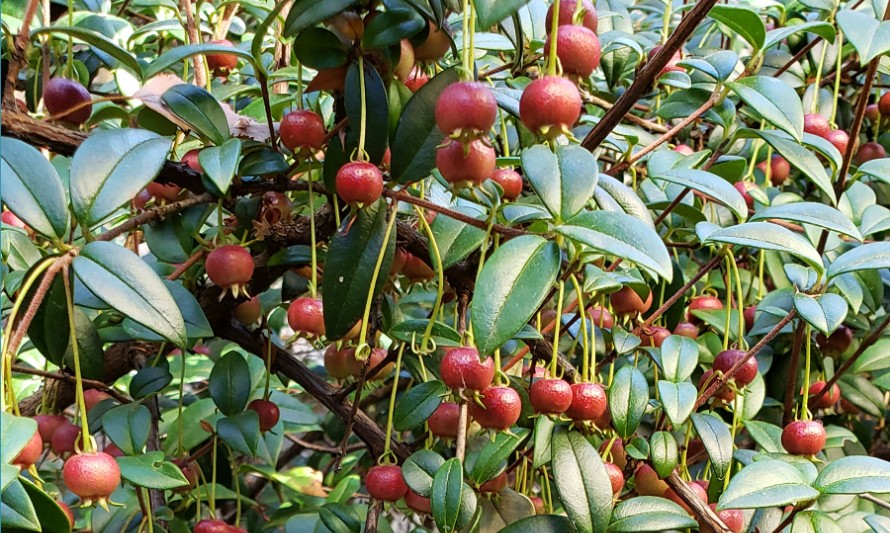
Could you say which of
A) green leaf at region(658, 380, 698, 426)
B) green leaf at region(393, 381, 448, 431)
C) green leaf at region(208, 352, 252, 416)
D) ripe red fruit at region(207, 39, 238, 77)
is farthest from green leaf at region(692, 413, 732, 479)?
ripe red fruit at region(207, 39, 238, 77)

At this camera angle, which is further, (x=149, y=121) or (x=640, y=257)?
(x=149, y=121)

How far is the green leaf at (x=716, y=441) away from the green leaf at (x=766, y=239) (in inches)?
7.8

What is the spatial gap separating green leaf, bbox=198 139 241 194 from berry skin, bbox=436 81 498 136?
20cm

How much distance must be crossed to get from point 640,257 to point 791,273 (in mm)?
412

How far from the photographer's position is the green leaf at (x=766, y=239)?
0.75 meters

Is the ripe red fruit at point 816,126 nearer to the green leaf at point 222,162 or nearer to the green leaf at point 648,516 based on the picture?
the green leaf at point 648,516

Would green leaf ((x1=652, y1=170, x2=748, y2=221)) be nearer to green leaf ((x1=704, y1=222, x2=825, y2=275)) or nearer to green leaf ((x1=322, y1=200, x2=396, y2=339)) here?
green leaf ((x1=704, y1=222, x2=825, y2=275))

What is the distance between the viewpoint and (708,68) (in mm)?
905

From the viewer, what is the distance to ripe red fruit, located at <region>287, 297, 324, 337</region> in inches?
29.0

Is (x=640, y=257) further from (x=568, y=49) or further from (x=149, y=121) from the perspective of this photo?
(x=149, y=121)

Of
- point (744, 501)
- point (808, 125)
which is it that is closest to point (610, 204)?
point (744, 501)

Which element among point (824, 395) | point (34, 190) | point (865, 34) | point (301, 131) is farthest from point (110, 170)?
point (824, 395)

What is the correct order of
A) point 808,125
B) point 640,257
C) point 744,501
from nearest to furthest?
point 640,257
point 744,501
point 808,125

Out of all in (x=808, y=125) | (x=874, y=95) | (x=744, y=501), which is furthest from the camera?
(x=874, y=95)
